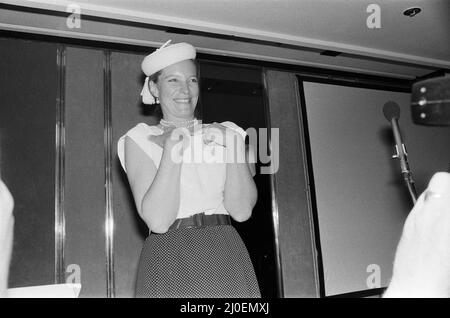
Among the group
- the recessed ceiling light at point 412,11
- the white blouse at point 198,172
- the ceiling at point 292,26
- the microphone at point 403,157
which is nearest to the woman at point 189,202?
the white blouse at point 198,172

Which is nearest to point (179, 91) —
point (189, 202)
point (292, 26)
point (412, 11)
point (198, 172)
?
point (198, 172)

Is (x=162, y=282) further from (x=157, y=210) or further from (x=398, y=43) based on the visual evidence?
(x=398, y=43)

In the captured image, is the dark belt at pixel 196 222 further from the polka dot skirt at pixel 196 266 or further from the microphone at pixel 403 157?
the microphone at pixel 403 157

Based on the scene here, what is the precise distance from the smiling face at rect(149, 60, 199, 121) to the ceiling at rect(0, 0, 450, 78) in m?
1.99

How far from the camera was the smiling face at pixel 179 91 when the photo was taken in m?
1.53

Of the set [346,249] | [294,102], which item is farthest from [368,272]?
[294,102]

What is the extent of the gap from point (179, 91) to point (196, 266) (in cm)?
64

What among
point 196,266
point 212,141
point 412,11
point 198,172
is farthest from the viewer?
point 412,11

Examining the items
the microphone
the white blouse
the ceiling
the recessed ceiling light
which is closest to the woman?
the white blouse

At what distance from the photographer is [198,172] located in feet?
4.66

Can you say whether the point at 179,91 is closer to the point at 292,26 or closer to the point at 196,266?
the point at 196,266

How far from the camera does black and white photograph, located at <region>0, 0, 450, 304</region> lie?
1.33m

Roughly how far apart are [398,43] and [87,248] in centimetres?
355

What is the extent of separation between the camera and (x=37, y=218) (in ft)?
11.0
